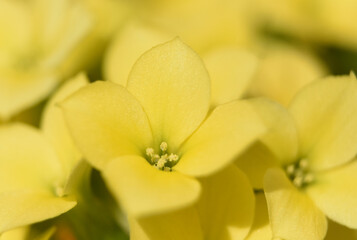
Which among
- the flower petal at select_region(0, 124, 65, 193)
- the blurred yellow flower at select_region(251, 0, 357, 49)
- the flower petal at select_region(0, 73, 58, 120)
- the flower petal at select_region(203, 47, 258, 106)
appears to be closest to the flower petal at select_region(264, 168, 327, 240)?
the flower petal at select_region(203, 47, 258, 106)

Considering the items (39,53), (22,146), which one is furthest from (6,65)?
(22,146)

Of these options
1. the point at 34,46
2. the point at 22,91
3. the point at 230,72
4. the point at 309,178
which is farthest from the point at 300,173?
the point at 34,46

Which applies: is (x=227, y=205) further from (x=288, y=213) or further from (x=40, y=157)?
(x=40, y=157)

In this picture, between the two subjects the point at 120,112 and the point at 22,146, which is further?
the point at 22,146

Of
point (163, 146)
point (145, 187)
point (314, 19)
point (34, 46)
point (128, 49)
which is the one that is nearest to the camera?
point (145, 187)

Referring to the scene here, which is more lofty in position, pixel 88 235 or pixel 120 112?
pixel 120 112

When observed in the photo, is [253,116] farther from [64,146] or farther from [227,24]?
[227,24]
